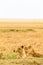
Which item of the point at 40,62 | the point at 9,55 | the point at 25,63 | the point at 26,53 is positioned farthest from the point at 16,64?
the point at 26,53

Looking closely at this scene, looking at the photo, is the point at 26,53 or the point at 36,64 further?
the point at 26,53

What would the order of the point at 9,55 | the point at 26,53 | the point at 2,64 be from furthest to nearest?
the point at 26,53 < the point at 9,55 < the point at 2,64

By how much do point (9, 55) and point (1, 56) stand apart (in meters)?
0.72

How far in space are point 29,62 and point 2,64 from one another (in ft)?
4.40

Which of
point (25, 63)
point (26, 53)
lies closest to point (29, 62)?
point (25, 63)

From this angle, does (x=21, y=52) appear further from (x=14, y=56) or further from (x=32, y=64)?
(x=32, y=64)

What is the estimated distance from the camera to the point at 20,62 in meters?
11.9

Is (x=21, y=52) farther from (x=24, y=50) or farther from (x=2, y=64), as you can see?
(x=2, y=64)

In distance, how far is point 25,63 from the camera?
1151cm

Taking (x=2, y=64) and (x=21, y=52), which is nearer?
(x=2, y=64)

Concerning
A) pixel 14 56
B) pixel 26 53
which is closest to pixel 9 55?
pixel 14 56

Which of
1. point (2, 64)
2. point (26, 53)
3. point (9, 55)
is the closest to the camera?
point (2, 64)

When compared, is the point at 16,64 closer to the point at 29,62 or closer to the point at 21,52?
the point at 29,62

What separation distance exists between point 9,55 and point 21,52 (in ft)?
10.9
